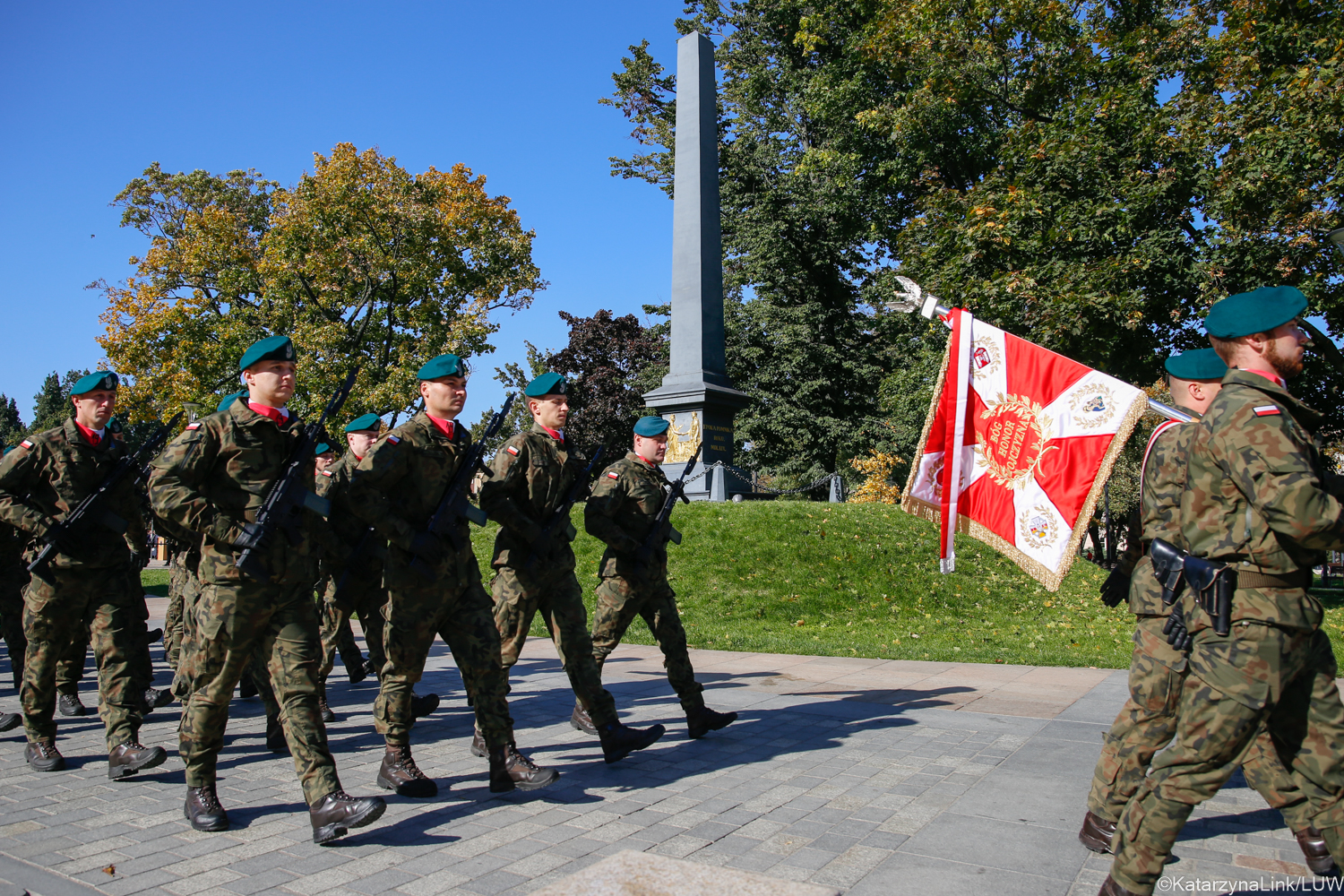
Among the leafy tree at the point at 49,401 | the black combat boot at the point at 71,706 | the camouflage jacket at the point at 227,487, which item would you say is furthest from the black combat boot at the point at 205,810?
the leafy tree at the point at 49,401

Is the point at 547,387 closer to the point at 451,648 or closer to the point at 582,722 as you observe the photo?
the point at 451,648

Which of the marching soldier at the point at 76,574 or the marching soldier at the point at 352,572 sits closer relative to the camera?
the marching soldier at the point at 76,574

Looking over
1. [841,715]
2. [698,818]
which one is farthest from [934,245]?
[698,818]

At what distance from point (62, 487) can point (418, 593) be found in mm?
2658

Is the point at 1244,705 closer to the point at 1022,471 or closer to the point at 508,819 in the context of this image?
the point at 1022,471

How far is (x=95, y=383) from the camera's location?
5.65 meters

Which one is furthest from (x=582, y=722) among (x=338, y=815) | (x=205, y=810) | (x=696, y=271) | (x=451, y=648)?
(x=696, y=271)

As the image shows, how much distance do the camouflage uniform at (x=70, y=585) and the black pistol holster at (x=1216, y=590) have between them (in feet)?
17.9

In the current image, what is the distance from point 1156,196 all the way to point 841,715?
14.3m

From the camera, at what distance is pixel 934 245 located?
66.7 ft

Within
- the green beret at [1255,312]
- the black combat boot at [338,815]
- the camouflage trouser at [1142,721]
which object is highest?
the green beret at [1255,312]

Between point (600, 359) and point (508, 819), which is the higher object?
point (600, 359)

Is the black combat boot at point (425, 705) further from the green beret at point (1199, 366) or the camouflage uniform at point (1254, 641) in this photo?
the green beret at point (1199, 366)

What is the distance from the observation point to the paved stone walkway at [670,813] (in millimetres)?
3580
